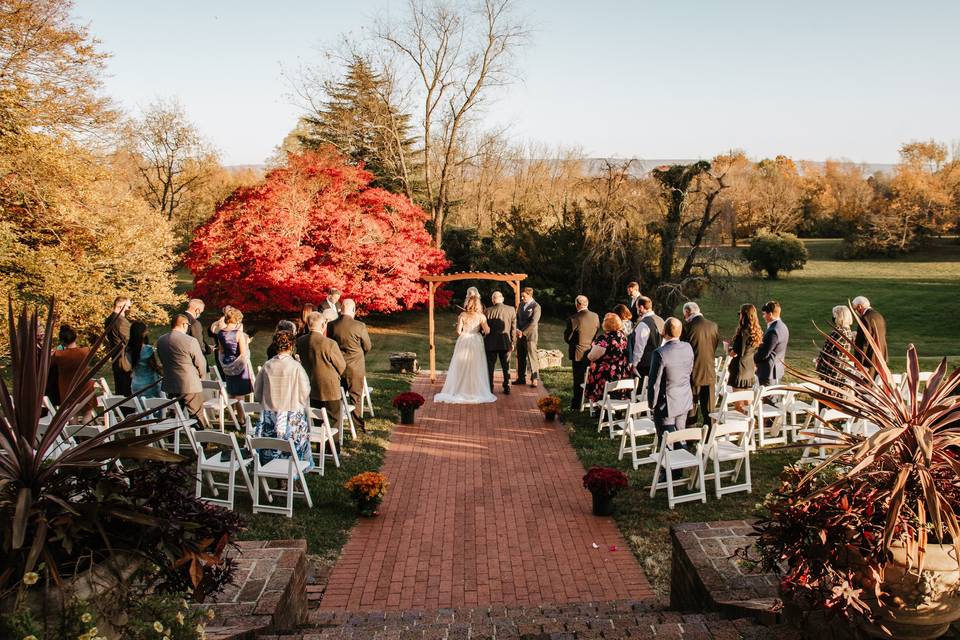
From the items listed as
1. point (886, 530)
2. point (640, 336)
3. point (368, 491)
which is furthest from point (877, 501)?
point (640, 336)

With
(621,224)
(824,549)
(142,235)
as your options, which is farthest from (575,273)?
(824,549)

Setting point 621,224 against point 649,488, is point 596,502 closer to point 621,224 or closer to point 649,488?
point 649,488

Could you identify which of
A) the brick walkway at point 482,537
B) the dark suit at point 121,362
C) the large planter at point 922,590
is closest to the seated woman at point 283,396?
the brick walkway at point 482,537

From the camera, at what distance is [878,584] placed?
122 inches

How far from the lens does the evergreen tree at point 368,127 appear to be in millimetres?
30031

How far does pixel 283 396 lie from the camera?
7.91m

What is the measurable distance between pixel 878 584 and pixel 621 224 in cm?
2239

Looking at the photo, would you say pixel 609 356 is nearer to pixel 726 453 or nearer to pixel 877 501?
pixel 726 453

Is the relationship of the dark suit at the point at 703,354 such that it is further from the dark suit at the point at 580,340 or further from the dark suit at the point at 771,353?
the dark suit at the point at 580,340

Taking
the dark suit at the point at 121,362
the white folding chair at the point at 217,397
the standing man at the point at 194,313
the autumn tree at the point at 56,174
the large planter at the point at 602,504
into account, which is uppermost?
the autumn tree at the point at 56,174

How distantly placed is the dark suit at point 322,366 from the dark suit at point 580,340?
4.52m

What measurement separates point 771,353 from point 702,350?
1178 millimetres

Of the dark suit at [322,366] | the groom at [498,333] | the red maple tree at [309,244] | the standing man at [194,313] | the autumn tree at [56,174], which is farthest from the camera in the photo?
the red maple tree at [309,244]

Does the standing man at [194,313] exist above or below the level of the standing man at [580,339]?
above
